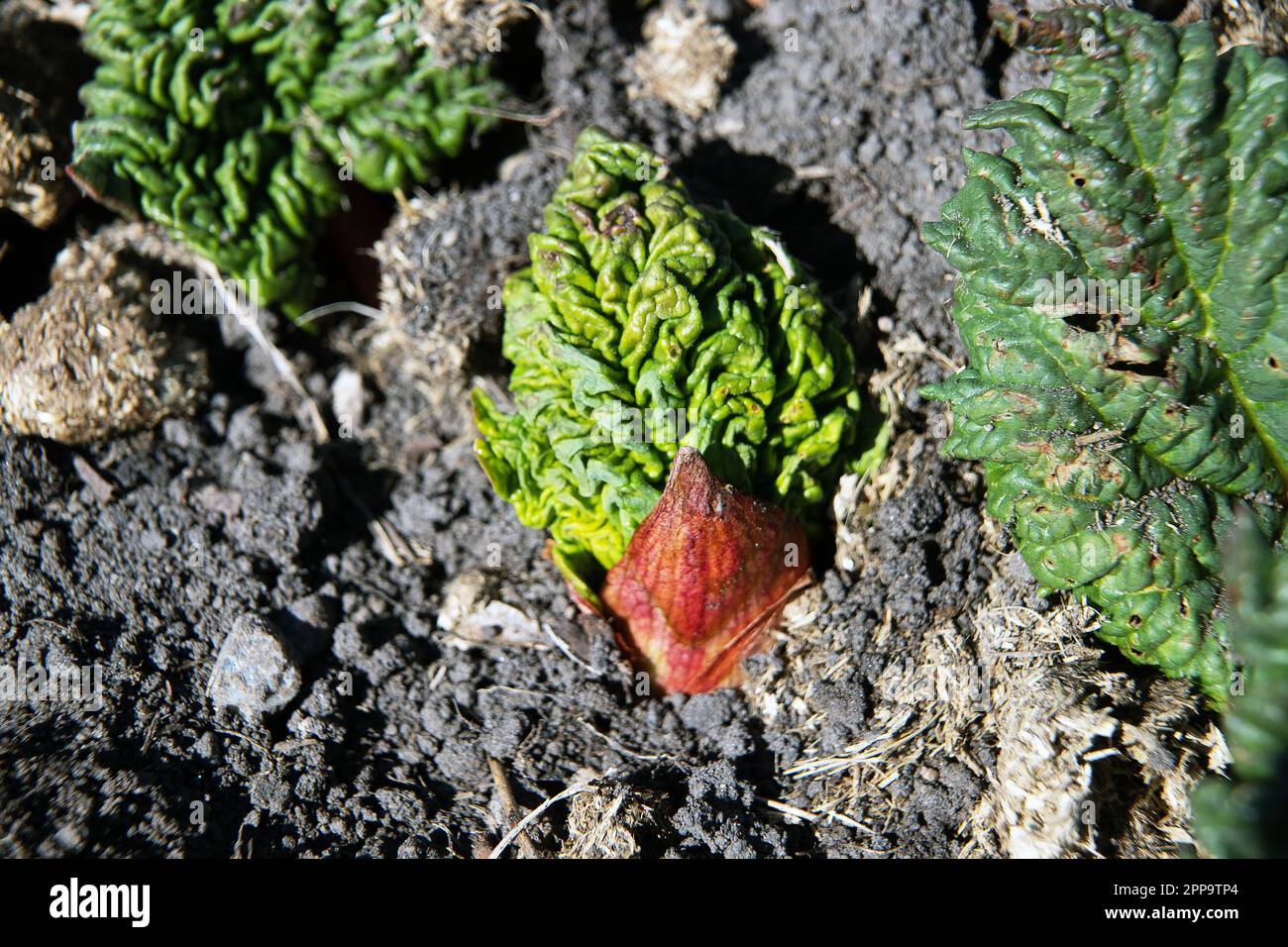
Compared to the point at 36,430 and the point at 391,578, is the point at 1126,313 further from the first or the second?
the point at 36,430

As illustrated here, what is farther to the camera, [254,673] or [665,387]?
[254,673]

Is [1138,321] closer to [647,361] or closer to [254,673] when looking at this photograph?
[647,361]

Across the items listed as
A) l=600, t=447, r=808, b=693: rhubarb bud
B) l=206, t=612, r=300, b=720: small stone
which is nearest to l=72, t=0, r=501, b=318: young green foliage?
l=206, t=612, r=300, b=720: small stone

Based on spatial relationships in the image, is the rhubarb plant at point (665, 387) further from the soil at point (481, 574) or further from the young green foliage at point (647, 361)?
the soil at point (481, 574)

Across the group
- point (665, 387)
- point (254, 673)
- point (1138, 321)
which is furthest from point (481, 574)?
point (1138, 321)

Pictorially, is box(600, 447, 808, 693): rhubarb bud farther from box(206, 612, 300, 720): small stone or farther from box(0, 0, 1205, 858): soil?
box(206, 612, 300, 720): small stone

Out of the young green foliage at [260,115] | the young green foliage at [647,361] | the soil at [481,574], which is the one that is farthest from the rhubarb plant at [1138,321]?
the young green foliage at [260,115]
